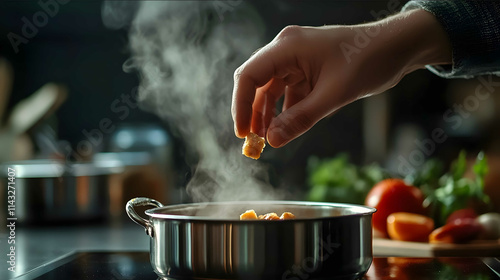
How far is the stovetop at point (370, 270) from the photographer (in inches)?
27.8

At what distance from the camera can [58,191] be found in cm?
167

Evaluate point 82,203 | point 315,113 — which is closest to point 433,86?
point 82,203

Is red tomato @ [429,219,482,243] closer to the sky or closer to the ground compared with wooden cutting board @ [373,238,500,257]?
closer to the sky

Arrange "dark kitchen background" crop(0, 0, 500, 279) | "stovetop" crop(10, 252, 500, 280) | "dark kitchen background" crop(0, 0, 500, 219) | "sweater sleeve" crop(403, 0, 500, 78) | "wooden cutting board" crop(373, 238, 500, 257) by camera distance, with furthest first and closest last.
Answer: "dark kitchen background" crop(0, 0, 500, 219)
"dark kitchen background" crop(0, 0, 500, 279)
"wooden cutting board" crop(373, 238, 500, 257)
"sweater sleeve" crop(403, 0, 500, 78)
"stovetop" crop(10, 252, 500, 280)

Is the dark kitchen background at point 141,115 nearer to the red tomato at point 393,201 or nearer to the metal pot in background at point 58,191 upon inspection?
the metal pot in background at point 58,191

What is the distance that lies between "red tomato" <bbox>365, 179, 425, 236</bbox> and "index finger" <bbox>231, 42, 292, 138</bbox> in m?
0.82

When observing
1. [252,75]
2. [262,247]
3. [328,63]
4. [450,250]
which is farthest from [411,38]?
[450,250]

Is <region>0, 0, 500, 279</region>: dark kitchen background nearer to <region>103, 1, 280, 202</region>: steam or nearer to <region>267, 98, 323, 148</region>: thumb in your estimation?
<region>103, 1, 280, 202</region>: steam

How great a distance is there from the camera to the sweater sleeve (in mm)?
807

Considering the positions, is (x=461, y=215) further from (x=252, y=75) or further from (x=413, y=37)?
(x=252, y=75)

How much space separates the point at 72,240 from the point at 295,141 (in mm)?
1660

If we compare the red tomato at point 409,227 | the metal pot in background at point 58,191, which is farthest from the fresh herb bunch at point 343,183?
the metal pot in background at point 58,191

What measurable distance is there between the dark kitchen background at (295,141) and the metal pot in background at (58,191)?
82cm

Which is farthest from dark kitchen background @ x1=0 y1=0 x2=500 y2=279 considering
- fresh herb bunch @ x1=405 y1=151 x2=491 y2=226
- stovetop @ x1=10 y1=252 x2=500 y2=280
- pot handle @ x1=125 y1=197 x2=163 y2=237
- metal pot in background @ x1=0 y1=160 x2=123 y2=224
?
pot handle @ x1=125 y1=197 x2=163 y2=237
